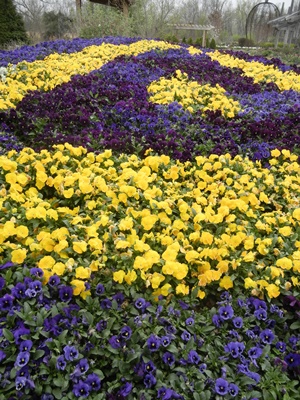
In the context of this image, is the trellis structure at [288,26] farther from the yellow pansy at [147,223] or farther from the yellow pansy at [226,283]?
the yellow pansy at [226,283]

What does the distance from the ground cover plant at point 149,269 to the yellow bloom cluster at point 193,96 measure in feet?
3.19

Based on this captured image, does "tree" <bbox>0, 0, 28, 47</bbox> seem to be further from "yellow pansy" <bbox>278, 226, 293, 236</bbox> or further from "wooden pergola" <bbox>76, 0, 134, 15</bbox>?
"yellow pansy" <bbox>278, 226, 293, 236</bbox>

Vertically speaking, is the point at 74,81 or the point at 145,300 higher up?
the point at 74,81

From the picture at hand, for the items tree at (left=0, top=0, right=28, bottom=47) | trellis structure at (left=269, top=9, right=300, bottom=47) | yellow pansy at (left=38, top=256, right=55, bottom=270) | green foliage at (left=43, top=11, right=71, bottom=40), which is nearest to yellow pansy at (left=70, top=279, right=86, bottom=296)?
yellow pansy at (left=38, top=256, right=55, bottom=270)

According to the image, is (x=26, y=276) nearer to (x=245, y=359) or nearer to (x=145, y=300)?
(x=145, y=300)

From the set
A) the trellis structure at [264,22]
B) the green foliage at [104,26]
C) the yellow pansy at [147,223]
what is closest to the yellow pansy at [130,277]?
the yellow pansy at [147,223]

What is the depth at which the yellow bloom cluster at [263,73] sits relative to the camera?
685cm

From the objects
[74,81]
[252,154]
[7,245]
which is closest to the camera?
[7,245]

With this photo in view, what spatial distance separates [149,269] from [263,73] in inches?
244

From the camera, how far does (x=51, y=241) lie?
237 cm

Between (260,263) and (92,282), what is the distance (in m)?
1.12

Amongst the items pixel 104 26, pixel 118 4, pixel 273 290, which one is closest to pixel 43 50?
pixel 104 26

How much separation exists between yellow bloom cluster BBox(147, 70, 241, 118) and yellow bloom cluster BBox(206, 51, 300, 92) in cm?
147

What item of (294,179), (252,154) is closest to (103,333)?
(294,179)
